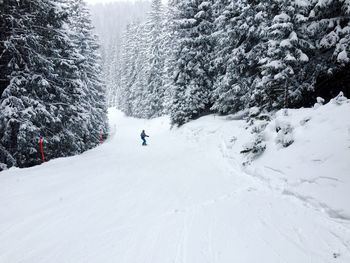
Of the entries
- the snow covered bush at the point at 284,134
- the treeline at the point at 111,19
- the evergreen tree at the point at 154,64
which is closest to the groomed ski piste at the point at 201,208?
the snow covered bush at the point at 284,134

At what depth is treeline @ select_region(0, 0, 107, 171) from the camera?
11.7 m

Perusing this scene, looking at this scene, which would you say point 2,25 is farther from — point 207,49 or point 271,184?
point 207,49

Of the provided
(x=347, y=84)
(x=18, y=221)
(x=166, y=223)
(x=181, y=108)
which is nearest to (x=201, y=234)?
(x=166, y=223)

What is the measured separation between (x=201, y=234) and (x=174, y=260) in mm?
924

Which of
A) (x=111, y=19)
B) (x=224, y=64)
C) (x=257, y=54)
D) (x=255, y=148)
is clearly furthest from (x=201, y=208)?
(x=111, y=19)

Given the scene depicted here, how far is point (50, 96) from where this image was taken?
1394cm

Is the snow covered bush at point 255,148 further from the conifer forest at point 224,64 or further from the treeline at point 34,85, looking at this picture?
the treeline at point 34,85

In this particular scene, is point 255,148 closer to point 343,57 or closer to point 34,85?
point 343,57

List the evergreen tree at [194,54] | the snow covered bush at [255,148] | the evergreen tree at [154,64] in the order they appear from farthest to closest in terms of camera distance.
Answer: the evergreen tree at [154,64] < the evergreen tree at [194,54] < the snow covered bush at [255,148]

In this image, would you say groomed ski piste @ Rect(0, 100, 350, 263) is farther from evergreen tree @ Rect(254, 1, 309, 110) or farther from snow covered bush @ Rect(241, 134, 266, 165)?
evergreen tree @ Rect(254, 1, 309, 110)

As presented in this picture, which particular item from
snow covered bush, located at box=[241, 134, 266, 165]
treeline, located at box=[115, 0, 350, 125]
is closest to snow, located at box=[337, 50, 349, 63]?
treeline, located at box=[115, 0, 350, 125]

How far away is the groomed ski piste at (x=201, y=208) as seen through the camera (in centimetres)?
426

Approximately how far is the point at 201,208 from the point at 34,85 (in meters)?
10.7

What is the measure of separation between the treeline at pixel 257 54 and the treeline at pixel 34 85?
9418 millimetres
